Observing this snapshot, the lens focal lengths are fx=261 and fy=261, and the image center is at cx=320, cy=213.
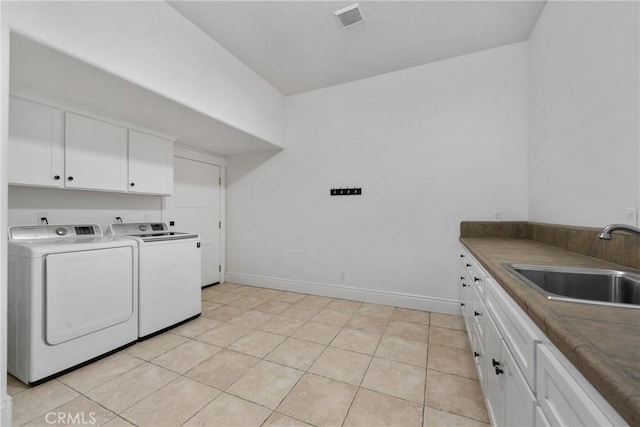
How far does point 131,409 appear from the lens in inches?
61.3

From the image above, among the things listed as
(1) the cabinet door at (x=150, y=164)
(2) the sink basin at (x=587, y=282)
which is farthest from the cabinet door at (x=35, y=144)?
(2) the sink basin at (x=587, y=282)

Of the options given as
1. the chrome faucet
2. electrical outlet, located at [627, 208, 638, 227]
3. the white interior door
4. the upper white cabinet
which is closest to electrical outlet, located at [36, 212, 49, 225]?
the upper white cabinet

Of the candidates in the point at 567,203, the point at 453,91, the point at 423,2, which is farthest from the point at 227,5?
the point at 567,203

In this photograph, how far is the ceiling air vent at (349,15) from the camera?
219 centimetres

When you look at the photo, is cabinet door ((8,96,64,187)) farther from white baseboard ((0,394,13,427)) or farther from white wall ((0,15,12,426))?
white baseboard ((0,394,13,427))

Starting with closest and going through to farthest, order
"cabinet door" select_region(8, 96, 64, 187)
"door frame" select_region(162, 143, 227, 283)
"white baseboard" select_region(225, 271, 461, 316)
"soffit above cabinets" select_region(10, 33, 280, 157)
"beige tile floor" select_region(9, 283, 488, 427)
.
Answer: "beige tile floor" select_region(9, 283, 488, 427), "soffit above cabinets" select_region(10, 33, 280, 157), "cabinet door" select_region(8, 96, 64, 187), "white baseboard" select_region(225, 271, 461, 316), "door frame" select_region(162, 143, 227, 283)

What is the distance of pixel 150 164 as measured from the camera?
290 centimetres

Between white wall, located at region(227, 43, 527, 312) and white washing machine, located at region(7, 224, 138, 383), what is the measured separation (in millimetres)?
2018

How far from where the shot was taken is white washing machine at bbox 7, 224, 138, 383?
175cm

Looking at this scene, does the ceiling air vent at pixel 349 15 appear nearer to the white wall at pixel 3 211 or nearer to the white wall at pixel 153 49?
the white wall at pixel 153 49

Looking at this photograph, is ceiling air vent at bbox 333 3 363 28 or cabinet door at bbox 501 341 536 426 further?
ceiling air vent at bbox 333 3 363 28

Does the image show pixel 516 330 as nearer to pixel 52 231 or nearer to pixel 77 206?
pixel 52 231

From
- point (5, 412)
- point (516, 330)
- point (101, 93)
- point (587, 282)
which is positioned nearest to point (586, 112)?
point (587, 282)

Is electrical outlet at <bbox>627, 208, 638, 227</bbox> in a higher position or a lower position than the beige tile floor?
higher
